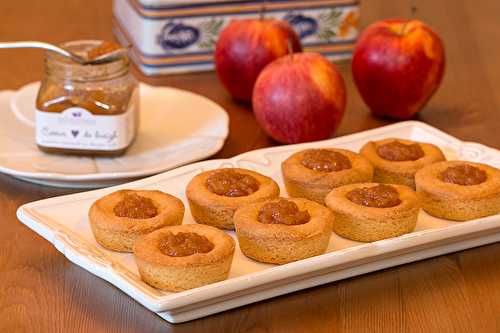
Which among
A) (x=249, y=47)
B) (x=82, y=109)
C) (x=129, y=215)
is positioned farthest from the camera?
(x=249, y=47)

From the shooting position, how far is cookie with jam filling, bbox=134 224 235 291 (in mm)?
997

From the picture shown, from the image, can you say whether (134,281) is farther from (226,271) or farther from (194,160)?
(194,160)

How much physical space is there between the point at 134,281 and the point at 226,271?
0.10m

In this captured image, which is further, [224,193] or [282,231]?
[224,193]

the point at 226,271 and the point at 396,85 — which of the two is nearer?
the point at 226,271

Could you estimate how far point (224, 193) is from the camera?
120 cm

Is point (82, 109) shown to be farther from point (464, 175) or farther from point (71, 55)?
point (464, 175)

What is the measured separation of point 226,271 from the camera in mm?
1029

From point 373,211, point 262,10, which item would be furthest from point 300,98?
point 373,211

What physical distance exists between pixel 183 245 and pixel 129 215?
0.40 feet

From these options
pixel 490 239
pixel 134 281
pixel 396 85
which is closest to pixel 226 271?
pixel 134 281

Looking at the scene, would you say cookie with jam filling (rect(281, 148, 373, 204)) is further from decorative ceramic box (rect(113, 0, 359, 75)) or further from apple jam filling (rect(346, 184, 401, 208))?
decorative ceramic box (rect(113, 0, 359, 75))

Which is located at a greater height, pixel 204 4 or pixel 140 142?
pixel 204 4

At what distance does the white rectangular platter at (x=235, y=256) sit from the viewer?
0.99 m
